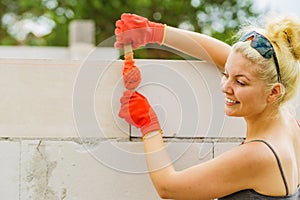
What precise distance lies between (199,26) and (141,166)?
10.1m

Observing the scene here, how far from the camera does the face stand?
1.90 m

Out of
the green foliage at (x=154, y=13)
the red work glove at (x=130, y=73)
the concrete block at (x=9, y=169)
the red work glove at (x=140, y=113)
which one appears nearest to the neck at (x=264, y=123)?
the red work glove at (x=140, y=113)

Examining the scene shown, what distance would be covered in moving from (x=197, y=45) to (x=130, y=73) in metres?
0.28

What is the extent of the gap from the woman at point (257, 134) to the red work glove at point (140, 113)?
0.10 meters

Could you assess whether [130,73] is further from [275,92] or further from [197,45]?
[275,92]

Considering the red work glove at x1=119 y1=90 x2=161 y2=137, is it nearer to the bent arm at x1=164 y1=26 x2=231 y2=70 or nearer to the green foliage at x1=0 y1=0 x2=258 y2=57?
the bent arm at x1=164 y1=26 x2=231 y2=70

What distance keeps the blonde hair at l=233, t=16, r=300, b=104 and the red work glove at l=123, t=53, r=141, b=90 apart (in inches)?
16.7

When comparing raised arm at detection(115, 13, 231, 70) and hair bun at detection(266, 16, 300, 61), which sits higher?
raised arm at detection(115, 13, 231, 70)

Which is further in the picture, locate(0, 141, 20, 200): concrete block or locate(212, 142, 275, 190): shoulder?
locate(0, 141, 20, 200): concrete block

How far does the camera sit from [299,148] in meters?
2.04

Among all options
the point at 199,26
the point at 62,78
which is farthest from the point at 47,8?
the point at 62,78

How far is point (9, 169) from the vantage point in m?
2.24

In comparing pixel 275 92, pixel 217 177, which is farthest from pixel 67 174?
pixel 275 92

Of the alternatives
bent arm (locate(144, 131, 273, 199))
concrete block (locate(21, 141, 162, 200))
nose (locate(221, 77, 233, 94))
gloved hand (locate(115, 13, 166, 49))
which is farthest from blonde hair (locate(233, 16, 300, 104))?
concrete block (locate(21, 141, 162, 200))
